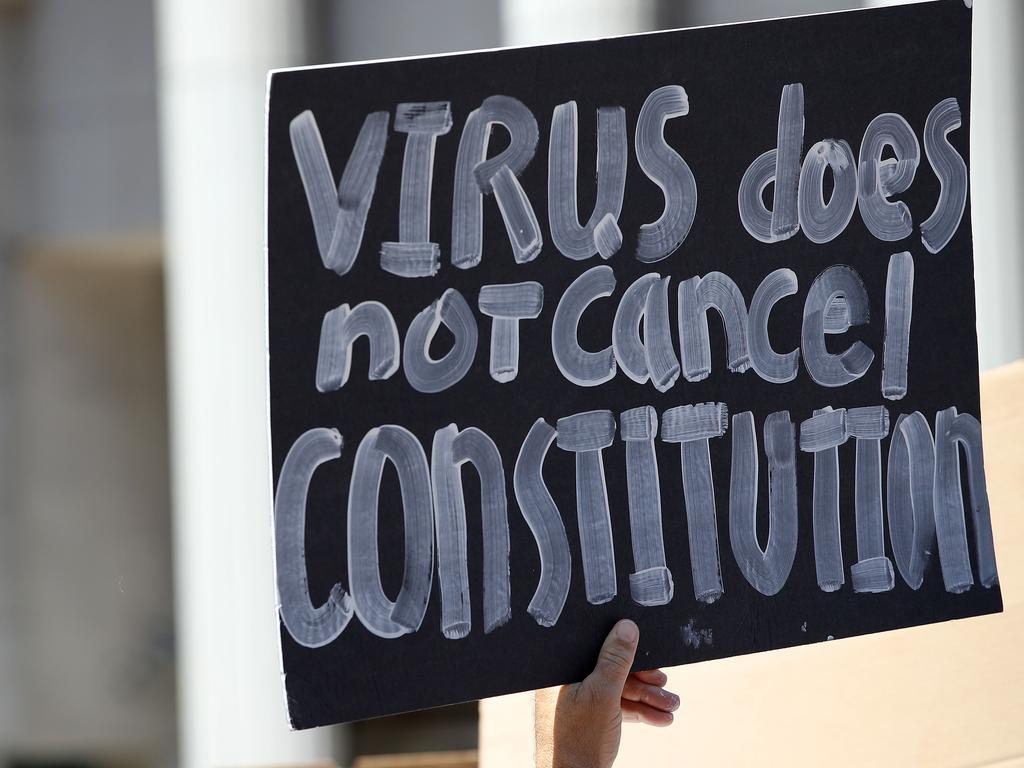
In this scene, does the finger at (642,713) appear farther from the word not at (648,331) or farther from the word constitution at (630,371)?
the word not at (648,331)

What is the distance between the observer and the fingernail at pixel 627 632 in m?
1.10

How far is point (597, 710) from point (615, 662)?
5cm

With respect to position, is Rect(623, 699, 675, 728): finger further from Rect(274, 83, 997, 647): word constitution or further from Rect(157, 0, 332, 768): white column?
Rect(157, 0, 332, 768): white column

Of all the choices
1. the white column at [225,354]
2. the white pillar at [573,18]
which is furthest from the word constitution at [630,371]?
the white column at [225,354]

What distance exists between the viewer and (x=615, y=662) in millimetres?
→ 1089

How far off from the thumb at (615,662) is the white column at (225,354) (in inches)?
116

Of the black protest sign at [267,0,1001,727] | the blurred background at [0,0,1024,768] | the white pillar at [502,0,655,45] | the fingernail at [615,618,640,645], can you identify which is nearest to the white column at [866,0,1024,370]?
the blurred background at [0,0,1024,768]

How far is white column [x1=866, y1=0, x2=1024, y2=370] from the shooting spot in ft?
12.2

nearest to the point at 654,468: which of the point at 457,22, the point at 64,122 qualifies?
the point at 457,22

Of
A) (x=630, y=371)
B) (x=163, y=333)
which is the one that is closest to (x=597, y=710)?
(x=630, y=371)

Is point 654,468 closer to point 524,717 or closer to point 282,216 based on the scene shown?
point 282,216

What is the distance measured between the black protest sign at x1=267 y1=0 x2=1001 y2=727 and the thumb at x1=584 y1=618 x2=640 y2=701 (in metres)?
0.03

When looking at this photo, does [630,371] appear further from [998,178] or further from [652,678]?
[998,178]

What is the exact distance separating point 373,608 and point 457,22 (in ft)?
12.4
